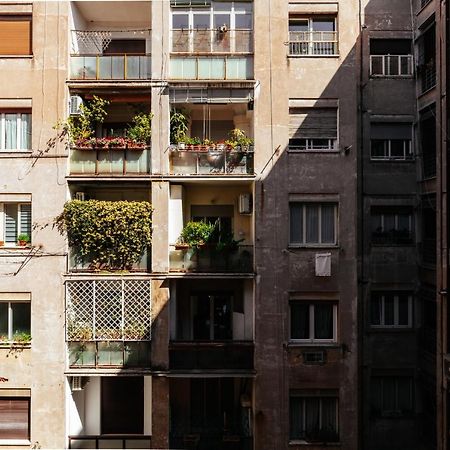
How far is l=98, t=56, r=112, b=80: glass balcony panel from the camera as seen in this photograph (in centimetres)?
1772

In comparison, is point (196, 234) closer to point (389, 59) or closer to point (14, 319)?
point (14, 319)

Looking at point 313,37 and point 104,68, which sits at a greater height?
point 313,37

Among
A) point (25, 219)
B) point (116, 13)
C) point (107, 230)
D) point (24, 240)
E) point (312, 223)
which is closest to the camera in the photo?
point (107, 230)

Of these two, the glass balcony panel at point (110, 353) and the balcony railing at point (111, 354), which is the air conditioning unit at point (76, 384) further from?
the glass balcony panel at point (110, 353)

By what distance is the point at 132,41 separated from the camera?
1911 cm

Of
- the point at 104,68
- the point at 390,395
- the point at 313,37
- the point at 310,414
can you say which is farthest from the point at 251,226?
the point at 390,395

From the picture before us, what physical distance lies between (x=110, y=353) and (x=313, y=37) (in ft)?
42.1

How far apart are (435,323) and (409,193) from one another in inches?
182

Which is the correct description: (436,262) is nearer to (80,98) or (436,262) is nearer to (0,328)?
(80,98)

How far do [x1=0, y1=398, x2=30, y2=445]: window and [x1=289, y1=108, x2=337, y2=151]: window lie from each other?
12.6 m

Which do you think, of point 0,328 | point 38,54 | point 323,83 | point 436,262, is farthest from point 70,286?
point 436,262

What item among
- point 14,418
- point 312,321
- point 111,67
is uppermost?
point 111,67

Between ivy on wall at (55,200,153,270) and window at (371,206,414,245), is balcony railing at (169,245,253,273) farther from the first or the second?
window at (371,206,414,245)

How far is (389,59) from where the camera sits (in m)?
18.4
